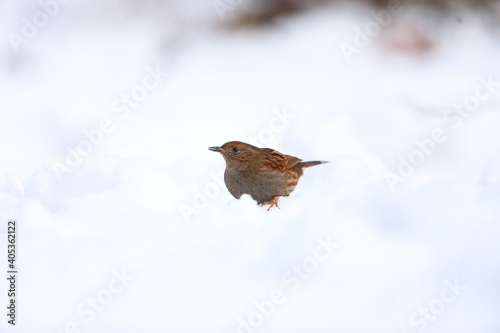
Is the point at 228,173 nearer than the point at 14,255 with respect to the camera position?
No

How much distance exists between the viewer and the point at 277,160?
8.45 ft

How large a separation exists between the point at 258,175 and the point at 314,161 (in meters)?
0.27

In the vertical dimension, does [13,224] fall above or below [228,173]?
below

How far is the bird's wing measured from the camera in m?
2.54

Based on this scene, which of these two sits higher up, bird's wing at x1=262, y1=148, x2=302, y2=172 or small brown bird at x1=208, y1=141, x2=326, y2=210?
bird's wing at x1=262, y1=148, x2=302, y2=172

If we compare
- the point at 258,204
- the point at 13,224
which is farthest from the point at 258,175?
the point at 13,224

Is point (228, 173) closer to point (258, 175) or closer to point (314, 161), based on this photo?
point (258, 175)

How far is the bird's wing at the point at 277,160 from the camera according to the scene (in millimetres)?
2545

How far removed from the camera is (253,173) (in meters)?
2.52

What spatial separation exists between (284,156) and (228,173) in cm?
24

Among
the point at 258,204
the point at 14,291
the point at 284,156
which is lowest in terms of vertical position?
the point at 14,291

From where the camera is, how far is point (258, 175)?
2.52 m

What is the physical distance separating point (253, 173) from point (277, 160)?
122mm

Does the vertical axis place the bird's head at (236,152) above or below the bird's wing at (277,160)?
below
